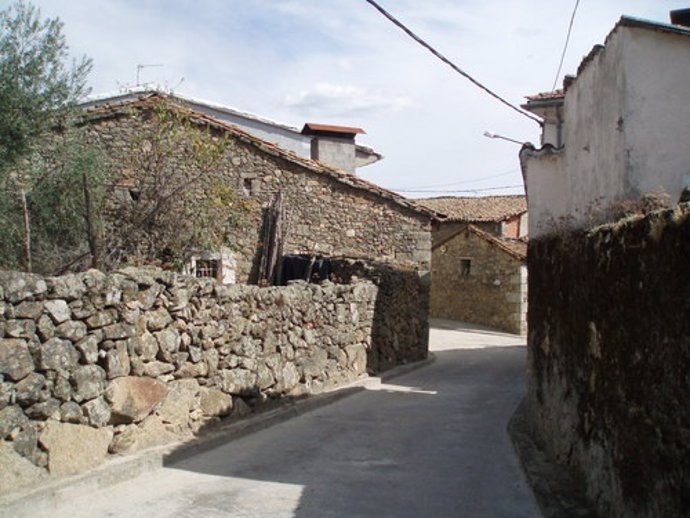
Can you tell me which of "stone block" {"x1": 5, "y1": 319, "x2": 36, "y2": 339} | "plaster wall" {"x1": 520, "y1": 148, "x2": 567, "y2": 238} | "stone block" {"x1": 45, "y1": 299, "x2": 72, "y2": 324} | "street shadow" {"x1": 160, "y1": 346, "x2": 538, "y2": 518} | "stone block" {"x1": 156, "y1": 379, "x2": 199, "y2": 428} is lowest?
"street shadow" {"x1": 160, "y1": 346, "x2": 538, "y2": 518}

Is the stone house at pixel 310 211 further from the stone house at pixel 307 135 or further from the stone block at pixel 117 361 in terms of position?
the stone block at pixel 117 361

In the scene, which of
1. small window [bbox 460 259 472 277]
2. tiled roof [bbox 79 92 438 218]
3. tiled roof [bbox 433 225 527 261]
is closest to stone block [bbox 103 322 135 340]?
tiled roof [bbox 79 92 438 218]

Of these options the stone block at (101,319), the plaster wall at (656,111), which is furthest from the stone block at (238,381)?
the plaster wall at (656,111)

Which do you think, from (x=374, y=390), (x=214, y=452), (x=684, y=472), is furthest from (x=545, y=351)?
(x=374, y=390)

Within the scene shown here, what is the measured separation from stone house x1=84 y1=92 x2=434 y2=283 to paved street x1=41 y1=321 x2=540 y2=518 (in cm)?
694

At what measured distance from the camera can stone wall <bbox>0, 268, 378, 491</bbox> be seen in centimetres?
599

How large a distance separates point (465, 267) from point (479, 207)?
27.4 ft

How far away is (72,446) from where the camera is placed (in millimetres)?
6379

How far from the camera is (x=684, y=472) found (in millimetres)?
3486

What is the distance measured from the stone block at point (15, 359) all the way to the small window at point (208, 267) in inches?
414

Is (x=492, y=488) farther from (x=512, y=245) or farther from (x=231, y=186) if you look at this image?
(x=512, y=245)

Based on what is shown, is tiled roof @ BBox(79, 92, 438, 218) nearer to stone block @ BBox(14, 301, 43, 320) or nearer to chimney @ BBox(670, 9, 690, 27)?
chimney @ BBox(670, 9, 690, 27)

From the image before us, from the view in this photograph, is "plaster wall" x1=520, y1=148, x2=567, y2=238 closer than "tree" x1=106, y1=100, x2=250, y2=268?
Yes

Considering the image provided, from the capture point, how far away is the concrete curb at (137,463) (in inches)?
219
